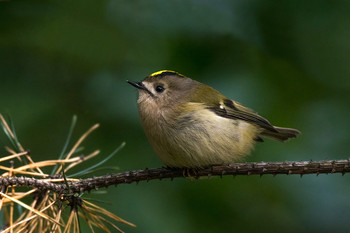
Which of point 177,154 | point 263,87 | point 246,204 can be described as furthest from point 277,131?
point 177,154

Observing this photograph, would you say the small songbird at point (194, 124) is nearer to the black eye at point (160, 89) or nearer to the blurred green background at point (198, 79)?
the black eye at point (160, 89)

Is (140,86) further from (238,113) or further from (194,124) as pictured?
(238,113)

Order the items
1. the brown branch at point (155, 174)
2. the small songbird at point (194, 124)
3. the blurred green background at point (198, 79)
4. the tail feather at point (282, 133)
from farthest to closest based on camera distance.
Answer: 1. the tail feather at point (282, 133)
2. the blurred green background at point (198, 79)
3. the small songbird at point (194, 124)
4. the brown branch at point (155, 174)

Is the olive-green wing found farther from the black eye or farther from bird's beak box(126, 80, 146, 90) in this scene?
bird's beak box(126, 80, 146, 90)

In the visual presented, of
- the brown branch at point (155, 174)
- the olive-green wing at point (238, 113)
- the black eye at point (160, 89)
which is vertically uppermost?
the black eye at point (160, 89)

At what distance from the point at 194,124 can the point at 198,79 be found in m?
0.46

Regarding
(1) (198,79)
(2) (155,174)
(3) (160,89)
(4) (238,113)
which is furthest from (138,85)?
(2) (155,174)

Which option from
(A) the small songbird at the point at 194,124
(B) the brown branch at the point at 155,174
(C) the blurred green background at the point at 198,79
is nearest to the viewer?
(B) the brown branch at the point at 155,174

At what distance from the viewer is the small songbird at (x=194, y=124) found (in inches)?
103

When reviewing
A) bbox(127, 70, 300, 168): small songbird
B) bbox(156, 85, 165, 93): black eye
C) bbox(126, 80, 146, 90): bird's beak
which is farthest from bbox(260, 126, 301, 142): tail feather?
bbox(126, 80, 146, 90): bird's beak

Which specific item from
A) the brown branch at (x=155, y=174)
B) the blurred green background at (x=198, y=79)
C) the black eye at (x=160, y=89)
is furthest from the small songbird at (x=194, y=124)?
the brown branch at (x=155, y=174)

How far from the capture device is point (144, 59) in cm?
318

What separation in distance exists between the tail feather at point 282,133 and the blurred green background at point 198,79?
0.05m

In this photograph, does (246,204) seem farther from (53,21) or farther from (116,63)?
(53,21)
